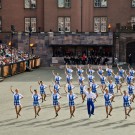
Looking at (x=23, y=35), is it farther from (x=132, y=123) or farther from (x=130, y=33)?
(x=132, y=123)

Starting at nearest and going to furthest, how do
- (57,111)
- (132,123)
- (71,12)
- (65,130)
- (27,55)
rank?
(65,130), (132,123), (57,111), (27,55), (71,12)

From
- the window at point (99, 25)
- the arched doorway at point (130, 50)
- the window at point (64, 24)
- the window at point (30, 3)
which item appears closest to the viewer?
the arched doorway at point (130, 50)

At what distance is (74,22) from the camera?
59.2m

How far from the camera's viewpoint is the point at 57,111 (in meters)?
24.6

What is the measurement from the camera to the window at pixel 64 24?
59375mm

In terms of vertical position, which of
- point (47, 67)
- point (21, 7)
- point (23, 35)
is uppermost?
point (21, 7)

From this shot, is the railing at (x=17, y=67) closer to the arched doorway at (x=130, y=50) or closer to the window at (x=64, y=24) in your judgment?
the window at (x=64, y=24)

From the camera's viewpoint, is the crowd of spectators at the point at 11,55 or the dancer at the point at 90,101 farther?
the crowd of spectators at the point at 11,55

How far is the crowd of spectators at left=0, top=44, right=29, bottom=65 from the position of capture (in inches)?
1880

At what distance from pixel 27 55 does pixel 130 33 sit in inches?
519

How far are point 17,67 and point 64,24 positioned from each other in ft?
45.8

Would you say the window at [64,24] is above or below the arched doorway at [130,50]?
above

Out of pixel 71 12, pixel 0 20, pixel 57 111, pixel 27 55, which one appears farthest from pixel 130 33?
pixel 57 111

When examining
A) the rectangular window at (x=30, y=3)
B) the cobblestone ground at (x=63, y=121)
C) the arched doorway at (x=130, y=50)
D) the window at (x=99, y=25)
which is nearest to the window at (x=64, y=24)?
the window at (x=99, y=25)
